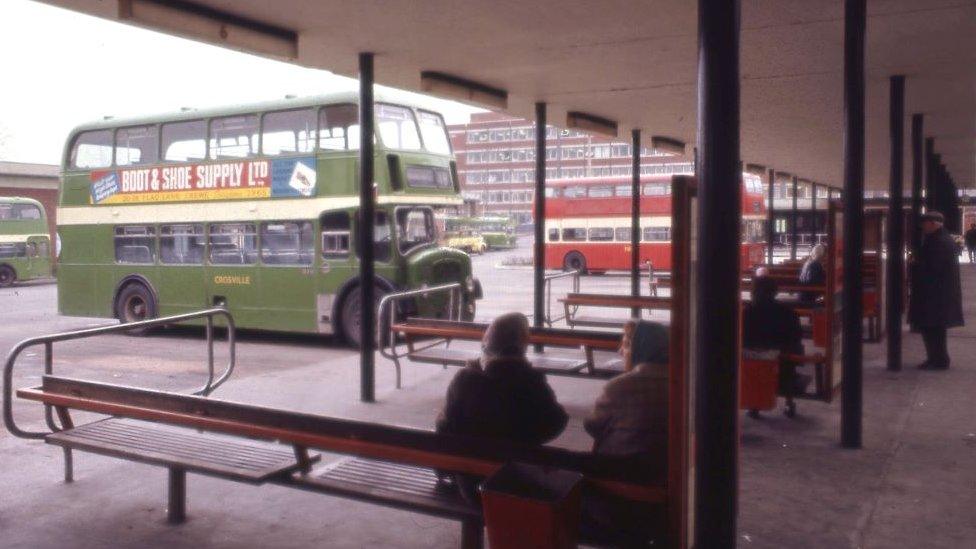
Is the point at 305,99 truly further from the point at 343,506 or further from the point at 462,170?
the point at 462,170

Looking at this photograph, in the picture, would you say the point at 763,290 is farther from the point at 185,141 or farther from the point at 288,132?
the point at 185,141

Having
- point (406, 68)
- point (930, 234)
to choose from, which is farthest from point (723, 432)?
point (930, 234)

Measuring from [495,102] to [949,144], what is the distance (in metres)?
12.6

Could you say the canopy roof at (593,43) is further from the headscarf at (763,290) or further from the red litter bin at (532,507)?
the red litter bin at (532,507)

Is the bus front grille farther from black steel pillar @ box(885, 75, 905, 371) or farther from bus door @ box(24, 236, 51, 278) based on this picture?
bus door @ box(24, 236, 51, 278)

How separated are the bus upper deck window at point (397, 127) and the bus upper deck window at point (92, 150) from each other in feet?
17.4

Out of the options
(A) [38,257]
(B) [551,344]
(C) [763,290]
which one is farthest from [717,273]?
(A) [38,257]

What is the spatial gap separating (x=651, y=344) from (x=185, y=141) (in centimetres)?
1215

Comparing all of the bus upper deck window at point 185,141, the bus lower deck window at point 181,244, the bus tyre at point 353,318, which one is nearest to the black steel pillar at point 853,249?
the bus tyre at point 353,318

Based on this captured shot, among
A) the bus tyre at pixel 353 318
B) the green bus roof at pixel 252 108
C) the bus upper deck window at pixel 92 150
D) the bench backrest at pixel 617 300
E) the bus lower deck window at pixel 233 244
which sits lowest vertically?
the bus tyre at pixel 353 318

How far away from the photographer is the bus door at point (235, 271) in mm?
13398

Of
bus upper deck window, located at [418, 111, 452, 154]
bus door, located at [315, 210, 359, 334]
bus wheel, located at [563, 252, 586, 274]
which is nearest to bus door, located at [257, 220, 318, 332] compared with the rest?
bus door, located at [315, 210, 359, 334]

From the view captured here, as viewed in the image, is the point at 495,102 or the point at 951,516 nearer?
the point at 951,516

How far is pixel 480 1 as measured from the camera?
6.06 metres
